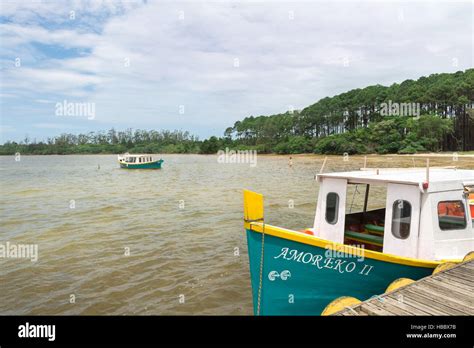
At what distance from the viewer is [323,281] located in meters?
6.43

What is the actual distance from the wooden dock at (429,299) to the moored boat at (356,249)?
0.66 meters

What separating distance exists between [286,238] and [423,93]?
8801cm

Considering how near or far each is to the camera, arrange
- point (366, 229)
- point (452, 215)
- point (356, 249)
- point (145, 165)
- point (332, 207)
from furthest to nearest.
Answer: point (145, 165), point (366, 229), point (332, 207), point (452, 215), point (356, 249)

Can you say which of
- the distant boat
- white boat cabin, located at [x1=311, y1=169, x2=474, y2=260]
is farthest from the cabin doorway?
the distant boat

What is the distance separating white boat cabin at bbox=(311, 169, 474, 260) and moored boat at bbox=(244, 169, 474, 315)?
2cm

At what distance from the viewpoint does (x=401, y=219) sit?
7.06m

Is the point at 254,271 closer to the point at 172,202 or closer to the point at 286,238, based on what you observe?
the point at 286,238

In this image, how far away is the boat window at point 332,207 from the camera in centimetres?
775

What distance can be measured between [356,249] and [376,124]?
77799 millimetres

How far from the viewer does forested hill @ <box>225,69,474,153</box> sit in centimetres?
6756

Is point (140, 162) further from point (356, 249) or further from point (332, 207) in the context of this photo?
point (356, 249)

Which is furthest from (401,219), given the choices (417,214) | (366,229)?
(366,229)
